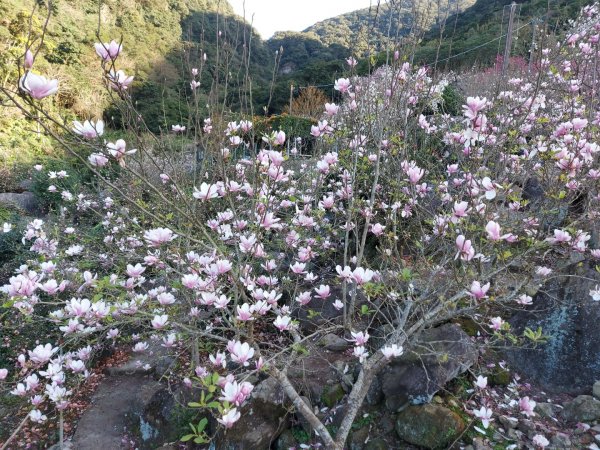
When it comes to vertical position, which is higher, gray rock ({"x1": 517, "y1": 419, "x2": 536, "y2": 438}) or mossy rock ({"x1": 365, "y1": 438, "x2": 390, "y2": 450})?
gray rock ({"x1": 517, "y1": 419, "x2": 536, "y2": 438})

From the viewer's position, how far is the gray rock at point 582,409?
2.33 meters

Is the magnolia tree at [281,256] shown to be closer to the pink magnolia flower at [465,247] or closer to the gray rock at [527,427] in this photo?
the pink magnolia flower at [465,247]

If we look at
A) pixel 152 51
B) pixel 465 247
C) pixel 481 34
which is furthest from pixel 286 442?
pixel 152 51

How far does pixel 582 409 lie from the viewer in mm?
2365

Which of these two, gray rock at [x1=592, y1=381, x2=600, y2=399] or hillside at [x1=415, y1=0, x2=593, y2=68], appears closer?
gray rock at [x1=592, y1=381, x2=600, y2=399]

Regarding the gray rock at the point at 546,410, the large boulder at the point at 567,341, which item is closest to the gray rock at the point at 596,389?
the large boulder at the point at 567,341

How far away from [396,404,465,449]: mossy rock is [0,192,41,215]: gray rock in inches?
317

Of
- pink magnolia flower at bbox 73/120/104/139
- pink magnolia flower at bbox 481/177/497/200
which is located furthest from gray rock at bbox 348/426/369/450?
pink magnolia flower at bbox 73/120/104/139

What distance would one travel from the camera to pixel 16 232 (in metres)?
5.90

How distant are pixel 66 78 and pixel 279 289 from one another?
38.0ft

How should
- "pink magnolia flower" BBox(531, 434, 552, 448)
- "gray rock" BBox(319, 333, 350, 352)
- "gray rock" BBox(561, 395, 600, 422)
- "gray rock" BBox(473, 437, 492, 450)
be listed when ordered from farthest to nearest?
"gray rock" BBox(319, 333, 350, 352), "gray rock" BBox(561, 395, 600, 422), "gray rock" BBox(473, 437, 492, 450), "pink magnolia flower" BBox(531, 434, 552, 448)

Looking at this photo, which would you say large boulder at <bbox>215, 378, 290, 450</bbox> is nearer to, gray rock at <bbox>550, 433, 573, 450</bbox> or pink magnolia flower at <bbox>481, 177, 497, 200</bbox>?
gray rock at <bbox>550, 433, 573, 450</bbox>

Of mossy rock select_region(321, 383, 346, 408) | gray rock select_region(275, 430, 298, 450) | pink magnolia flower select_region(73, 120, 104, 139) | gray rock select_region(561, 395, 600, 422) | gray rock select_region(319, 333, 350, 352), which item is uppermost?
pink magnolia flower select_region(73, 120, 104, 139)

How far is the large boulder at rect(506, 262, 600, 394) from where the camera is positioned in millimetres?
2566
